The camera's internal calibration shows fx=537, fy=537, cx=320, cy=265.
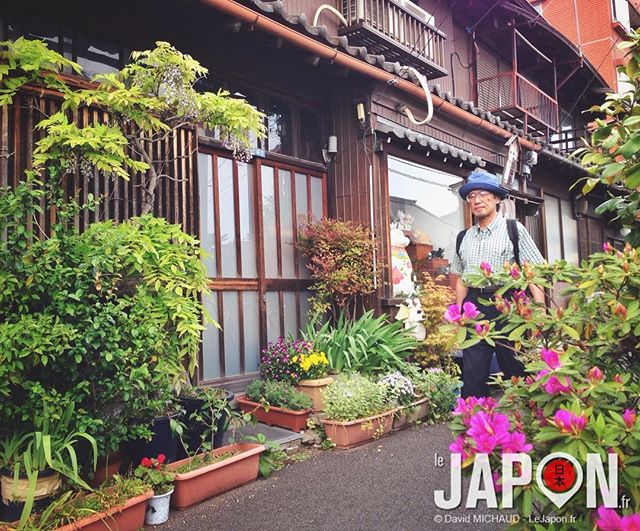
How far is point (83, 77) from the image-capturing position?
16.4ft

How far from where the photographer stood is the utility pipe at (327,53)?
5.17m

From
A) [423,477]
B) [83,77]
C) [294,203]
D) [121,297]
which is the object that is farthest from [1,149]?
[423,477]

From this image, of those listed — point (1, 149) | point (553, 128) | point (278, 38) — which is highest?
point (553, 128)

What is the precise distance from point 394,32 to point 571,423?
848cm

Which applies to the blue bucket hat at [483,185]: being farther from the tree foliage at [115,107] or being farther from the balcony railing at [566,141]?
the balcony railing at [566,141]

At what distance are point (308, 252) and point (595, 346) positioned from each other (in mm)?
4938

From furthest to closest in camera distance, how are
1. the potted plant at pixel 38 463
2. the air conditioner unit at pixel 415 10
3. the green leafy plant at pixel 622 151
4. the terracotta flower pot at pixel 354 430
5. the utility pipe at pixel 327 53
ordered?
1. the air conditioner unit at pixel 415 10
2. the utility pipe at pixel 327 53
3. the terracotta flower pot at pixel 354 430
4. the potted plant at pixel 38 463
5. the green leafy plant at pixel 622 151

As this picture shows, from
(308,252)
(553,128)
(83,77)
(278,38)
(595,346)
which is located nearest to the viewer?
(595,346)

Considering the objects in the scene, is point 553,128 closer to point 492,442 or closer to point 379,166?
point 379,166

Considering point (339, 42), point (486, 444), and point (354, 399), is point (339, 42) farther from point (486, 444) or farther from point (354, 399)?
point (486, 444)

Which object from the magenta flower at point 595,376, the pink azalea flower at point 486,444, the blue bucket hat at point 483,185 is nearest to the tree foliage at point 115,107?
the blue bucket hat at point 483,185

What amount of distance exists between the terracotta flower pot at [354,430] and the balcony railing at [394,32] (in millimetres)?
5968

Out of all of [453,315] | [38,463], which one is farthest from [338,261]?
[453,315]

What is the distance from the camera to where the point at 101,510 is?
10.0 ft
